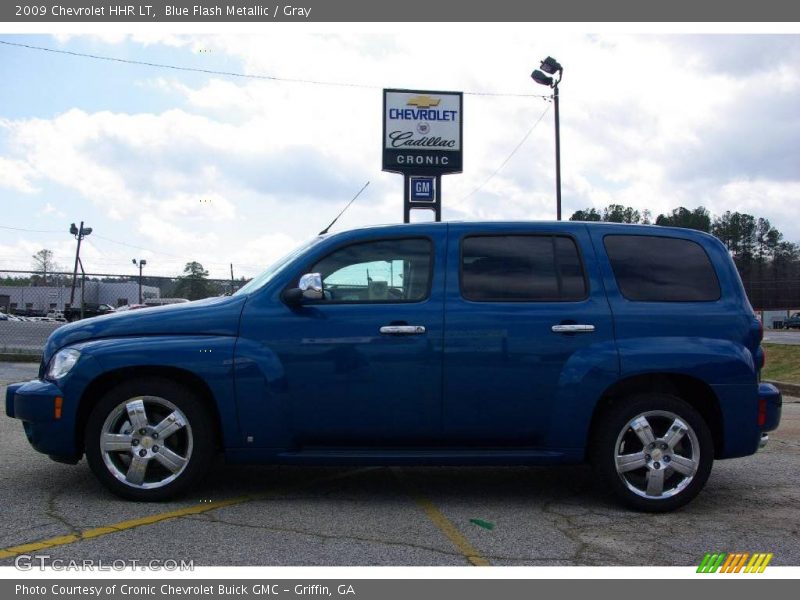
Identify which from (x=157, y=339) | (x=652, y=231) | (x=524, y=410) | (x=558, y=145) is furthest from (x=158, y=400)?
(x=558, y=145)

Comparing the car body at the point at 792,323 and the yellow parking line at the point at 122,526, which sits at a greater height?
the car body at the point at 792,323

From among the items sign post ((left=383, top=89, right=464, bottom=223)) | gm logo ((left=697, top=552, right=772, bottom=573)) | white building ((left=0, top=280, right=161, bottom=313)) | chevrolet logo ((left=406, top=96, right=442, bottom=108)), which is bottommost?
gm logo ((left=697, top=552, right=772, bottom=573))

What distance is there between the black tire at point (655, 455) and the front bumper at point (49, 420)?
130 inches

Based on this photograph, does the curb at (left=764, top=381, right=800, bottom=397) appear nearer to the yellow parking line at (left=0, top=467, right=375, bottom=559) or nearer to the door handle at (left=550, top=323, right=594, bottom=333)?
the door handle at (left=550, top=323, right=594, bottom=333)

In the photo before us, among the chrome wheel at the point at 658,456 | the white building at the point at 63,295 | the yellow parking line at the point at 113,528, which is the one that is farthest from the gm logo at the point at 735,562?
the white building at the point at 63,295

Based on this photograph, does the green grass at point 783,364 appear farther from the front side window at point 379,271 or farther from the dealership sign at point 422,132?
the front side window at point 379,271

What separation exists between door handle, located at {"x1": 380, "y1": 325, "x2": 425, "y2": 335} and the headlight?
6.26ft

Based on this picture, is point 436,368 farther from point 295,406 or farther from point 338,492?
point 338,492

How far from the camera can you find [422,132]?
17.2 meters

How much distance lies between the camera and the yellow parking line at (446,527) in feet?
12.4

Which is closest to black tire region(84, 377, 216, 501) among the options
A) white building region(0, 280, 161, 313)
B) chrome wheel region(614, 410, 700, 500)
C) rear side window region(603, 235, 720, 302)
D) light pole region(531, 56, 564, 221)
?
chrome wheel region(614, 410, 700, 500)

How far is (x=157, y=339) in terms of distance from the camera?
461 cm

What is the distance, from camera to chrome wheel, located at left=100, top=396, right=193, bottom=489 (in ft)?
15.0

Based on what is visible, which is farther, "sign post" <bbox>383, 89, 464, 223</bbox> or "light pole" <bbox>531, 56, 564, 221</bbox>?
"light pole" <bbox>531, 56, 564, 221</bbox>
